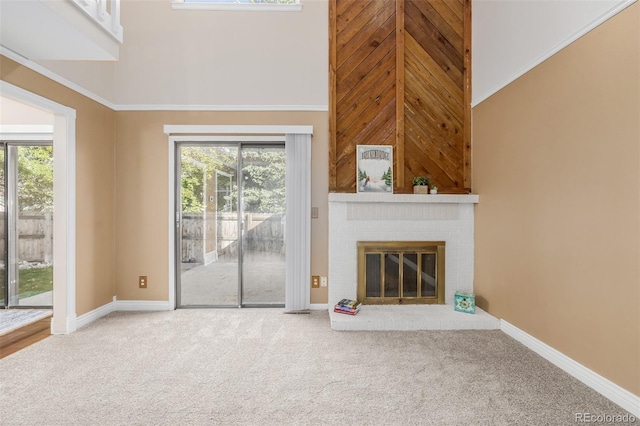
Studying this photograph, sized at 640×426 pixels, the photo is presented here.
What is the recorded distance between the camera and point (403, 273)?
3410 millimetres

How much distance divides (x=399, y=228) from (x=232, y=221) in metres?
1.98

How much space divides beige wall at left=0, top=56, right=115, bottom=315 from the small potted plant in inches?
138

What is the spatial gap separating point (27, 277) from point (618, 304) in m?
5.62

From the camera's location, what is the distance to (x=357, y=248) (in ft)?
11.0

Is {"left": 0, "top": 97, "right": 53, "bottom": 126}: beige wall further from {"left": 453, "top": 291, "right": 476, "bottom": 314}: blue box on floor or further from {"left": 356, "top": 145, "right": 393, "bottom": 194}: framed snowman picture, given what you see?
{"left": 453, "top": 291, "right": 476, "bottom": 314}: blue box on floor

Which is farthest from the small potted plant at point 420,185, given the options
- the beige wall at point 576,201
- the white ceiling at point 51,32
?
the white ceiling at point 51,32

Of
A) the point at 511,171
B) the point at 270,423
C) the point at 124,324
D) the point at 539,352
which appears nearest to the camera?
the point at 270,423

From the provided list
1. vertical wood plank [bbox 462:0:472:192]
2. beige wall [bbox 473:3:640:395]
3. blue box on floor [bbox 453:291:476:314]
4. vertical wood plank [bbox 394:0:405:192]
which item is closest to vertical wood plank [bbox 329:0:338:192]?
vertical wood plank [bbox 394:0:405:192]

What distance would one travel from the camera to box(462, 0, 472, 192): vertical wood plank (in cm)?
347

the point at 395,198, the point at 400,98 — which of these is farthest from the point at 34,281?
the point at 400,98

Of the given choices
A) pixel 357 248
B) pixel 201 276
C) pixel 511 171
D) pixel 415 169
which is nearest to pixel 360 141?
pixel 415 169

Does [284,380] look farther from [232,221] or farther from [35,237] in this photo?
[35,237]

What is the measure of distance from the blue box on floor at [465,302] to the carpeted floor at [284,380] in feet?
0.94

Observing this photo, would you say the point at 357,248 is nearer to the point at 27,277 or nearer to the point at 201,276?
the point at 201,276
